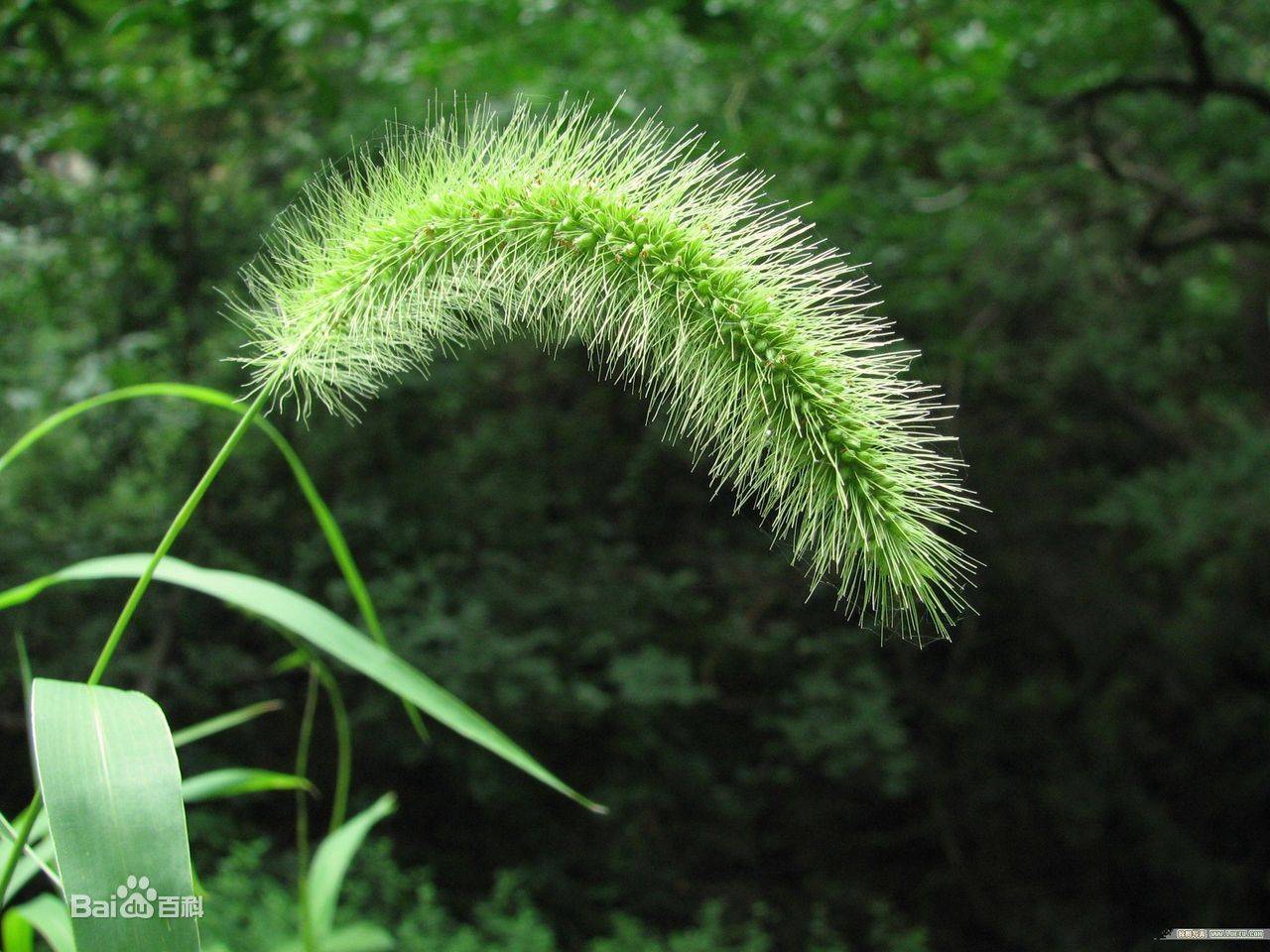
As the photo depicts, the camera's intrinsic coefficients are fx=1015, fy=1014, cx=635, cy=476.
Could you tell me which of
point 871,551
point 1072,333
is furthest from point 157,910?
point 1072,333

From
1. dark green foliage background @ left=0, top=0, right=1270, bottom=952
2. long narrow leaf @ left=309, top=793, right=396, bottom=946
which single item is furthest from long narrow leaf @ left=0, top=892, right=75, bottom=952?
dark green foliage background @ left=0, top=0, right=1270, bottom=952

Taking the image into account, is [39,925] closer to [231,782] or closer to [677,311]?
[231,782]

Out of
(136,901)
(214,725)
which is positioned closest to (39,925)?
(214,725)

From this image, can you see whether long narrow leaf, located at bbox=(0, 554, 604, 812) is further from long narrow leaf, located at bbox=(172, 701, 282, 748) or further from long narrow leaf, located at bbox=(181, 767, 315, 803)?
long narrow leaf, located at bbox=(181, 767, 315, 803)

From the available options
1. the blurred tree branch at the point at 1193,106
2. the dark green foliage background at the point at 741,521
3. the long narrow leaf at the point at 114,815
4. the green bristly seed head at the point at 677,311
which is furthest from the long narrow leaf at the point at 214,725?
the blurred tree branch at the point at 1193,106

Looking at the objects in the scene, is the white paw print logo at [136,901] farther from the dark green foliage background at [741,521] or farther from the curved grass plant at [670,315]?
the dark green foliage background at [741,521]

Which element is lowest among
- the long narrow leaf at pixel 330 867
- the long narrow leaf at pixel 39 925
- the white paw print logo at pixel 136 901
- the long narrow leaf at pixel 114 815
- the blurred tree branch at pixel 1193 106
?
the long narrow leaf at pixel 330 867
